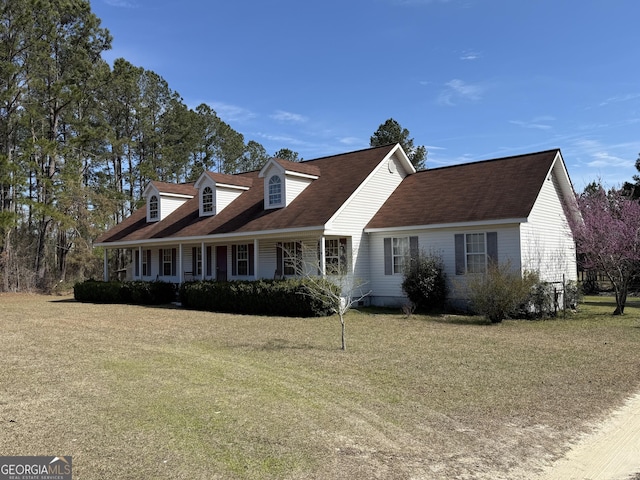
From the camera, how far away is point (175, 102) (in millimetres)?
45844

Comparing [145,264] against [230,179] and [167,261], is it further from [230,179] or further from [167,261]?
[230,179]

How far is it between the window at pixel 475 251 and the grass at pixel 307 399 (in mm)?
4474

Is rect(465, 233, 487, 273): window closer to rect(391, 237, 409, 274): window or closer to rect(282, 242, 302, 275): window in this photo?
rect(391, 237, 409, 274): window

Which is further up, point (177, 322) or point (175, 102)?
point (175, 102)

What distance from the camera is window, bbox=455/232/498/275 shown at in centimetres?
1802

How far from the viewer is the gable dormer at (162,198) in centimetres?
2833

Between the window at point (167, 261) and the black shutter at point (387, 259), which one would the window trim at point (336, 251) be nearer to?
the black shutter at point (387, 259)

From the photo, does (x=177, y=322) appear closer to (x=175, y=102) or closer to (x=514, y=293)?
(x=514, y=293)

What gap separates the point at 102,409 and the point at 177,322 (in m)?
9.64

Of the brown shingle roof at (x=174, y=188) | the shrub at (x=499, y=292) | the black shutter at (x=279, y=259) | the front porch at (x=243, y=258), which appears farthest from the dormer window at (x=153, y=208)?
the shrub at (x=499, y=292)

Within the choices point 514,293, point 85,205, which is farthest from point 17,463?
point 85,205

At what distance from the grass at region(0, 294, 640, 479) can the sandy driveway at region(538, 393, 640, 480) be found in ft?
0.65

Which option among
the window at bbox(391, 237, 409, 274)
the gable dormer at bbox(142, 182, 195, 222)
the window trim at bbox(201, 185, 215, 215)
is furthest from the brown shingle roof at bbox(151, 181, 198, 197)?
the window at bbox(391, 237, 409, 274)

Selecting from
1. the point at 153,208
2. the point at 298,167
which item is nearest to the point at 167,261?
the point at 153,208
